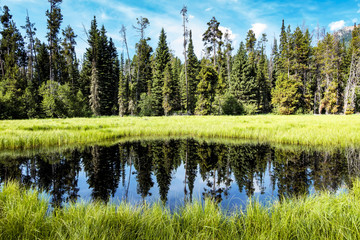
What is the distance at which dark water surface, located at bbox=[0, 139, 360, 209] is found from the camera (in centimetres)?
475

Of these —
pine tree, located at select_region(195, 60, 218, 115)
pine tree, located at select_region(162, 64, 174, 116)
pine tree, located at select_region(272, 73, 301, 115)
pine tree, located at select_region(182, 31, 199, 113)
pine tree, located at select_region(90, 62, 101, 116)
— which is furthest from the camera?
pine tree, located at select_region(182, 31, 199, 113)

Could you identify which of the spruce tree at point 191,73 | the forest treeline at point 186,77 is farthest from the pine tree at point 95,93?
the spruce tree at point 191,73

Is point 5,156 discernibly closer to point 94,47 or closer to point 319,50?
point 94,47

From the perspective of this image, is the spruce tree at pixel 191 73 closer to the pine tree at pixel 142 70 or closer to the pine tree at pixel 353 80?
the pine tree at pixel 142 70

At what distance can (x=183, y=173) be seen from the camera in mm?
6555

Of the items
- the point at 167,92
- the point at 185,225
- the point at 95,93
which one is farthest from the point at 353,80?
the point at 95,93

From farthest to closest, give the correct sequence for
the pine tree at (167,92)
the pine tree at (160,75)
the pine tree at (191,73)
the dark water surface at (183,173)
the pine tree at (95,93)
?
1. the pine tree at (191,73)
2. the pine tree at (160,75)
3. the pine tree at (167,92)
4. the pine tree at (95,93)
5. the dark water surface at (183,173)

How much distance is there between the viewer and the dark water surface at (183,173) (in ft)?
15.6

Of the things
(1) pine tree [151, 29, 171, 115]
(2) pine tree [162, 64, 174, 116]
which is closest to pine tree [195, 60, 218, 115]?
(2) pine tree [162, 64, 174, 116]

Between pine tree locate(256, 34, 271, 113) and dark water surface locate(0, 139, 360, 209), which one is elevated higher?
pine tree locate(256, 34, 271, 113)

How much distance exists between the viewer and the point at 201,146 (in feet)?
34.3

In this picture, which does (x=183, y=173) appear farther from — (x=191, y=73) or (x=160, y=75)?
(x=191, y=73)

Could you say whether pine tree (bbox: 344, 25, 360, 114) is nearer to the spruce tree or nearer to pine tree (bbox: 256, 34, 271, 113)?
pine tree (bbox: 256, 34, 271, 113)

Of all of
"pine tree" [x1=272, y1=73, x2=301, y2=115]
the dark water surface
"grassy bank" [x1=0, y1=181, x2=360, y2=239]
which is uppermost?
"pine tree" [x1=272, y1=73, x2=301, y2=115]
